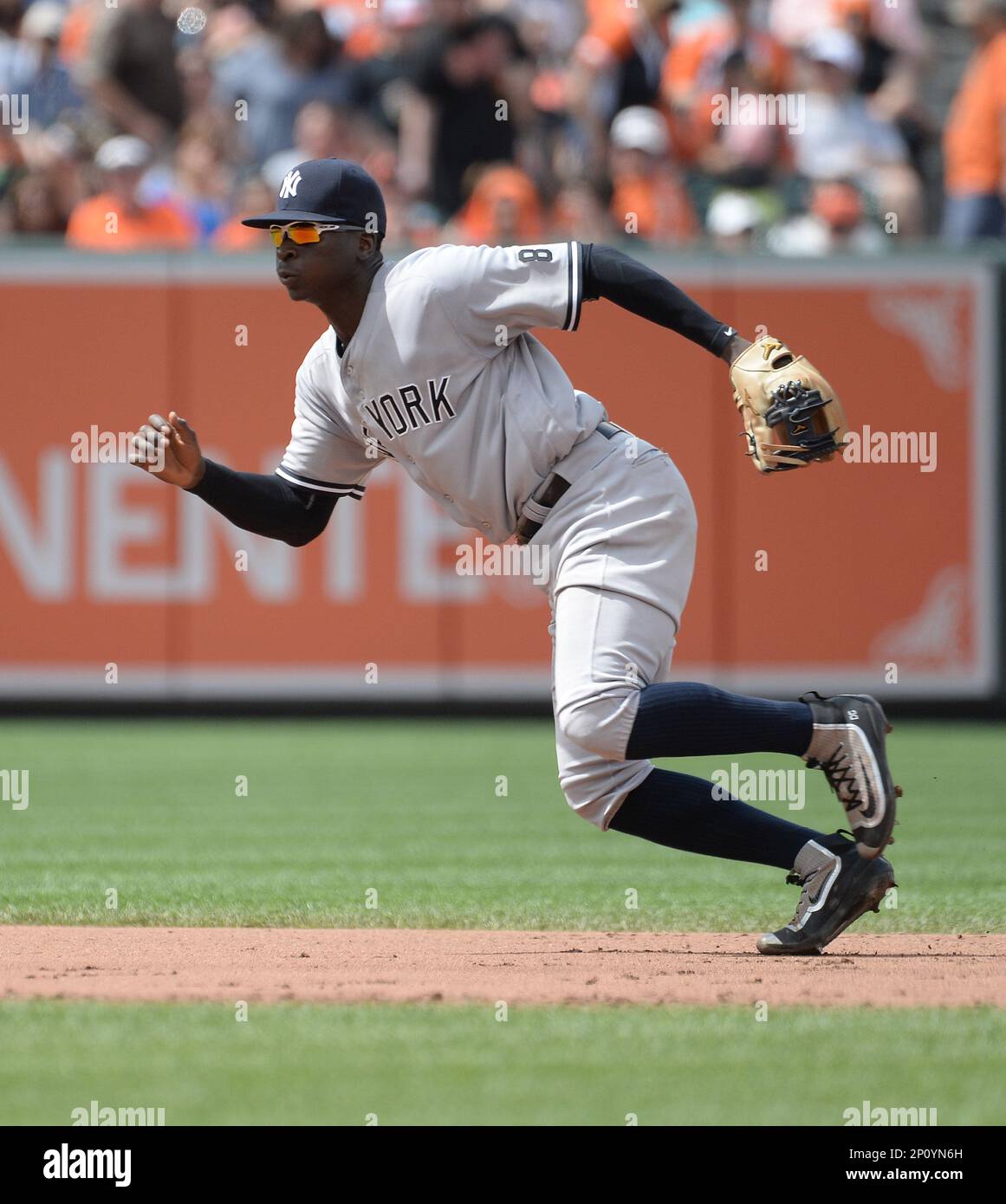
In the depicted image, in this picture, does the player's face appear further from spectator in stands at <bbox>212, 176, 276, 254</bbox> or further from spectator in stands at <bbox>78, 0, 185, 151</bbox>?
spectator in stands at <bbox>78, 0, 185, 151</bbox>

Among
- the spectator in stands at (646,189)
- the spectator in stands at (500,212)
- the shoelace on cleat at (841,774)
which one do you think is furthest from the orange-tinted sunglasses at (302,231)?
the spectator in stands at (646,189)

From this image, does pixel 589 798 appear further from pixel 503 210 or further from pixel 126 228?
pixel 126 228

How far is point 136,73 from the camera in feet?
47.5

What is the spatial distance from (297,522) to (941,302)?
776cm

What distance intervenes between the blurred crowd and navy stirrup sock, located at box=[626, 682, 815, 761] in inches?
314

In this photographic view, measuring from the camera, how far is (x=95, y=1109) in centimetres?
370

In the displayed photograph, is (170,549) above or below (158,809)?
above

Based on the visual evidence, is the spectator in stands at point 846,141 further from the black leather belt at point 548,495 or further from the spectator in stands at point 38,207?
the black leather belt at point 548,495

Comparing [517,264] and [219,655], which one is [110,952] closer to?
[517,264]

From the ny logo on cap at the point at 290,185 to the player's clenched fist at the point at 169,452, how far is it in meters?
0.66

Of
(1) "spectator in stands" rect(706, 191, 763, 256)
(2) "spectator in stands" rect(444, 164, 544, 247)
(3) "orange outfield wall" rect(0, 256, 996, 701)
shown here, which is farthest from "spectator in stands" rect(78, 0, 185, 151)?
(1) "spectator in stands" rect(706, 191, 763, 256)

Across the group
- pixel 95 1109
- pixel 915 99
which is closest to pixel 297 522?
pixel 95 1109

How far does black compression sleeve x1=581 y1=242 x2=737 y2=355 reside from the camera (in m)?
5.15

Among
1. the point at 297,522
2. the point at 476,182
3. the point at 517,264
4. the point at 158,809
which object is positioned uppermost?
the point at 476,182
